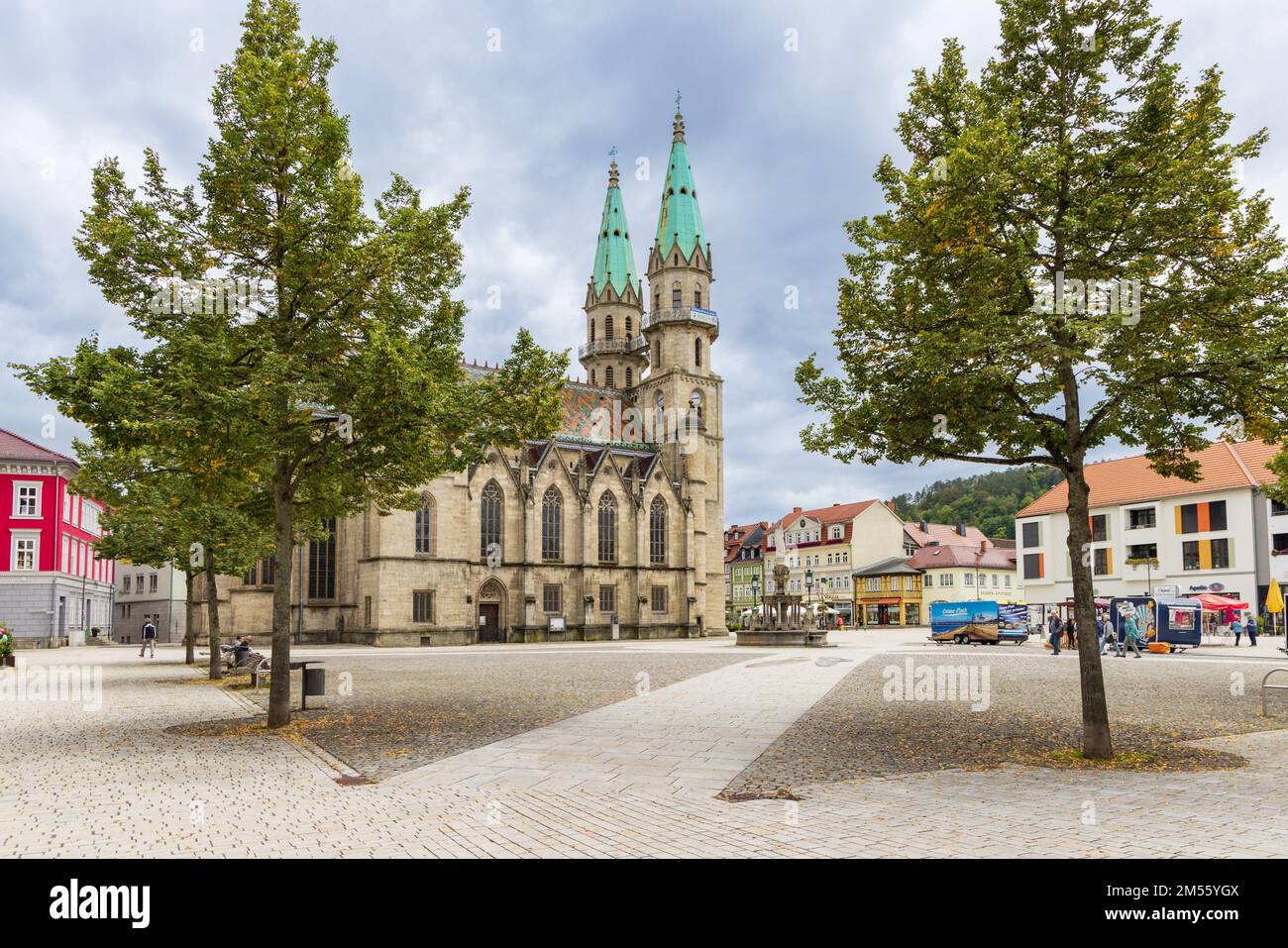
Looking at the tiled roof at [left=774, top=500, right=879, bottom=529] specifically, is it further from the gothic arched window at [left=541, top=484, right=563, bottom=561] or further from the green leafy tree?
the green leafy tree

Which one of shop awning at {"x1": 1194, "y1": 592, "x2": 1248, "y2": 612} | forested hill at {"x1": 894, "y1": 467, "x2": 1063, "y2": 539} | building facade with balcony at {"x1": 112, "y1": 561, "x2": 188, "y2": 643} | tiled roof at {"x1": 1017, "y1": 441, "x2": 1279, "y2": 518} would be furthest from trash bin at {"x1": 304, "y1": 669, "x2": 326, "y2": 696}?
forested hill at {"x1": 894, "y1": 467, "x2": 1063, "y2": 539}

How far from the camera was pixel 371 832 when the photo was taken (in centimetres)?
755

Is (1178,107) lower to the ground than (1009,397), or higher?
higher

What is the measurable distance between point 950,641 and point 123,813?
43.8 metres

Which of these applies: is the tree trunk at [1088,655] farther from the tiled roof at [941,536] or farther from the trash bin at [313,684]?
the tiled roof at [941,536]

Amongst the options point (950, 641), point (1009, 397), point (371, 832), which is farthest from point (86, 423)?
point (950, 641)

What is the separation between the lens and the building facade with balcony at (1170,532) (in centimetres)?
5647

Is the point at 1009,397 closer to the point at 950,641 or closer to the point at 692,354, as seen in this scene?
the point at 950,641

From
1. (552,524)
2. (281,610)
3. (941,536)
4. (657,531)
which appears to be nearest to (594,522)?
(552,524)

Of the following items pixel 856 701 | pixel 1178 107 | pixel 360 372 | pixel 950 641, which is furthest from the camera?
pixel 950 641

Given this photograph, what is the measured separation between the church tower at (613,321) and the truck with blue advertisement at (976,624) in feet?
144

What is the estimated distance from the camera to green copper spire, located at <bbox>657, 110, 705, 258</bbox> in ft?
267

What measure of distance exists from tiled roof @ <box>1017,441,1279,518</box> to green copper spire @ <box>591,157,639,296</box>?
4095cm

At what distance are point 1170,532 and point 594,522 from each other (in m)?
37.2
